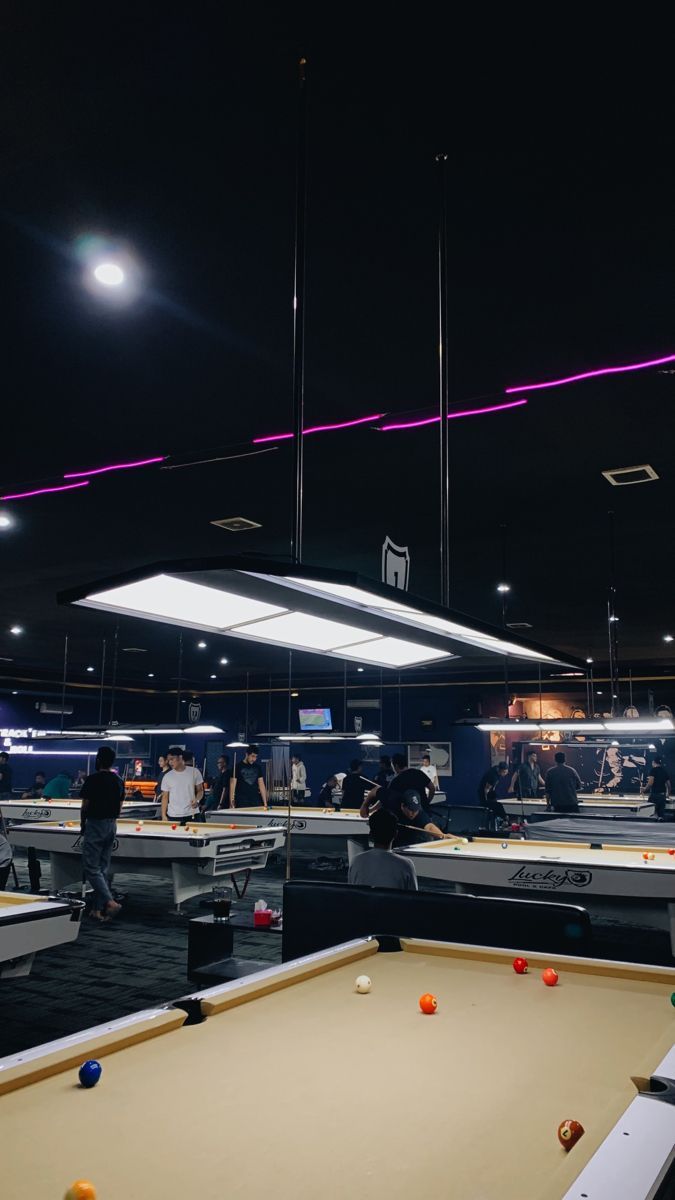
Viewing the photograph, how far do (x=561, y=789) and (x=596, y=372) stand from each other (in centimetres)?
863

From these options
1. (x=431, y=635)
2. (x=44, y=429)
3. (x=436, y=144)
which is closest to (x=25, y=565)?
(x=44, y=429)

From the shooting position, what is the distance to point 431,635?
314 centimetres

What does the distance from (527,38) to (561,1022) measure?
102 inches

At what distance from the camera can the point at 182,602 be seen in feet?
8.20

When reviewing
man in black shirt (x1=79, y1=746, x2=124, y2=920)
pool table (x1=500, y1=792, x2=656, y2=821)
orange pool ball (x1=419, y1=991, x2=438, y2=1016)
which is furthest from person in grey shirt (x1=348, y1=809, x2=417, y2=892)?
pool table (x1=500, y1=792, x2=656, y2=821)

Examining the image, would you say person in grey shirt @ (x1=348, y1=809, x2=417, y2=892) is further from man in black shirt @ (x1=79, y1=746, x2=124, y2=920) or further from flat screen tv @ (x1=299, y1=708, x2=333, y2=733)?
flat screen tv @ (x1=299, y1=708, x2=333, y2=733)

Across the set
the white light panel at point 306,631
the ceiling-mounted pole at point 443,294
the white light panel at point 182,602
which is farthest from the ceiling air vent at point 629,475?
the white light panel at point 182,602

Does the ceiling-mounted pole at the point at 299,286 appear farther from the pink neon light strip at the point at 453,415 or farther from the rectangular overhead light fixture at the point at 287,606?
the pink neon light strip at the point at 453,415

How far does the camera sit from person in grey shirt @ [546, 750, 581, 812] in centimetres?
1130

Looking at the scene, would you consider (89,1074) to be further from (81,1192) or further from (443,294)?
(443,294)

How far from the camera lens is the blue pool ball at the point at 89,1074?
177 centimetres

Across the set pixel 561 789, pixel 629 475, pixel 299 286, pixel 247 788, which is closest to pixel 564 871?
pixel 629 475

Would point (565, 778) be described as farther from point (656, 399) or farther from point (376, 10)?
point (376, 10)

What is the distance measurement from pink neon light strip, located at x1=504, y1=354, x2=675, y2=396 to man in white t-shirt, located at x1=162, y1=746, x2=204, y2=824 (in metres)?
7.28
